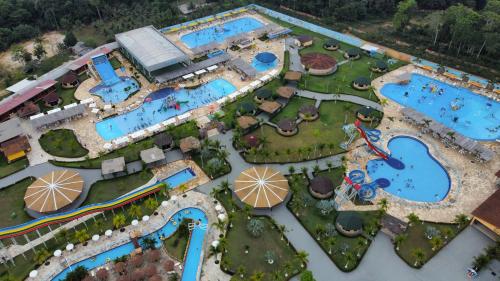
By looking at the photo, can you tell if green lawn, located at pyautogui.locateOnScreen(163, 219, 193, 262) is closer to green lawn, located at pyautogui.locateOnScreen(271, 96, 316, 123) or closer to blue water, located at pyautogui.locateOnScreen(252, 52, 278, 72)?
green lawn, located at pyautogui.locateOnScreen(271, 96, 316, 123)

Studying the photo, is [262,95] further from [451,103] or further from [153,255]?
[153,255]

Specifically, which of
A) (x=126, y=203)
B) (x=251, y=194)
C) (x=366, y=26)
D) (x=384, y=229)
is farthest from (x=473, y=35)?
(x=126, y=203)

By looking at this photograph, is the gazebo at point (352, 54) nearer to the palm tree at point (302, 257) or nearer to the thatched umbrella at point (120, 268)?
the palm tree at point (302, 257)

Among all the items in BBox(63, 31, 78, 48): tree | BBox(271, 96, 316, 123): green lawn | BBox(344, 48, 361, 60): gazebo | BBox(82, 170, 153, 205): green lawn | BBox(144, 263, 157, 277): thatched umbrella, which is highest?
BBox(63, 31, 78, 48): tree

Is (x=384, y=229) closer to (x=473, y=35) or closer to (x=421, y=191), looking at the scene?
(x=421, y=191)

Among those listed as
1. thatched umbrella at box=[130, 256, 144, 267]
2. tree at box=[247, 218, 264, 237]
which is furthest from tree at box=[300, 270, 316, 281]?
thatched umbrella at box=[130, 256, 144, 267]

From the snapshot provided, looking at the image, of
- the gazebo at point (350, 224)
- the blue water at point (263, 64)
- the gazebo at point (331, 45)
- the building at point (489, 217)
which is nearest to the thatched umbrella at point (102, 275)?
the gazebo at point (350, 224)
